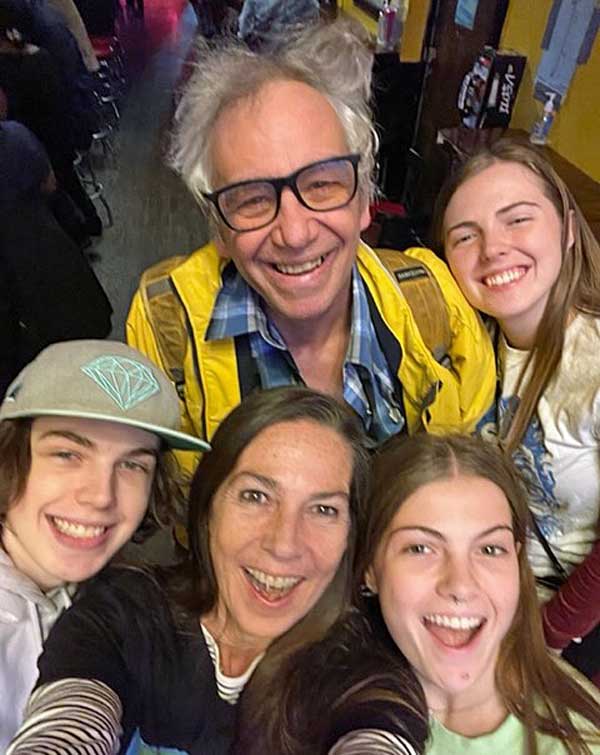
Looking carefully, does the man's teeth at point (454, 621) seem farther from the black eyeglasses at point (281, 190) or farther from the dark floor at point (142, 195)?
the dark floor at point (142, 195)

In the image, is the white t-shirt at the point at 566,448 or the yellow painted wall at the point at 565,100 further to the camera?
the yellow painted wall at the point at 565,100

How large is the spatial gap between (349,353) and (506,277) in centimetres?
33

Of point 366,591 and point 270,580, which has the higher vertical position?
point 270,580

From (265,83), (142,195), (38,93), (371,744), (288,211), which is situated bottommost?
(142,195)

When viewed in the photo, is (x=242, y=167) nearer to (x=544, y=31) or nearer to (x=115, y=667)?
(x=115, y=667)

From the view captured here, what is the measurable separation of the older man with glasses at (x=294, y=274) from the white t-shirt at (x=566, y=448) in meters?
0.13

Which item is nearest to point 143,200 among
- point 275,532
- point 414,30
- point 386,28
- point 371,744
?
point 386,28

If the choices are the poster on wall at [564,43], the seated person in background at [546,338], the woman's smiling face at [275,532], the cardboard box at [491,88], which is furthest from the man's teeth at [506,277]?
the cardboard box at [491,88]

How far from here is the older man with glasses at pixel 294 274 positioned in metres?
1.32

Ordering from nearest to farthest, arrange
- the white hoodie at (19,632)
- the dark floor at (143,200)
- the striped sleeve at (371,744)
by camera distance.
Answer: the striped sleeve at (371,744) → the white hoodie at (19,632) → the dark floor at (143,200)

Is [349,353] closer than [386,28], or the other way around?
[349,353]

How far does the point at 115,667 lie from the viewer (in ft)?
3.45

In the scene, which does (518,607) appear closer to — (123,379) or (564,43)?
(123,379)

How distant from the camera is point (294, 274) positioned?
4.43 feet
